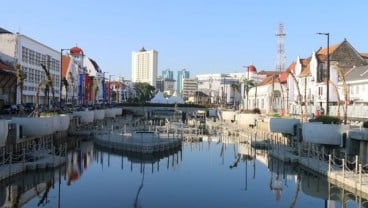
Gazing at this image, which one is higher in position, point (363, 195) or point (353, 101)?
point (353, 101)

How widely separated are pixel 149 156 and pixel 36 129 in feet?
42.9

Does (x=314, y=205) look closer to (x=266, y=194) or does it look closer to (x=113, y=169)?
(x=266, y=194)

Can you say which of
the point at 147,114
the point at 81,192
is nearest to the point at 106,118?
the point at 147,114

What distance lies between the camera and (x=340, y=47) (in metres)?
99.4

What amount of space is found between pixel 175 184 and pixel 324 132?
14856mm

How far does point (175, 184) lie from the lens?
38.4 meters

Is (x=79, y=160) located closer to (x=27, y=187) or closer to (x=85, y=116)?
(x=27, y=187)

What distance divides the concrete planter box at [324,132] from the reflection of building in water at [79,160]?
21.6 metres

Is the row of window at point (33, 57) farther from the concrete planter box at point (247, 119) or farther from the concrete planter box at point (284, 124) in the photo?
the concrete planter box at point (284, 124)

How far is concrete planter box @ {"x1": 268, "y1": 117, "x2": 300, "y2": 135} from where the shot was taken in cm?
5859

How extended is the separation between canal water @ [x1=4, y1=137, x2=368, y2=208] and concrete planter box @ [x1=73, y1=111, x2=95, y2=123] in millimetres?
23471

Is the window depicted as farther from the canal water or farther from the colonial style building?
the canal water

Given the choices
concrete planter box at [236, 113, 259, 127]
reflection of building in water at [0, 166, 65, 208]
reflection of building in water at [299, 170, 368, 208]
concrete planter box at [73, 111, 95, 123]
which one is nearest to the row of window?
concrete planter box at [73, 111, 95, 123]

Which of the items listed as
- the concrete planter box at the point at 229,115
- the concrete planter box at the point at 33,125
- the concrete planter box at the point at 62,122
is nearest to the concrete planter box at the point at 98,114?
the concrete planter box at the point at 62,122
